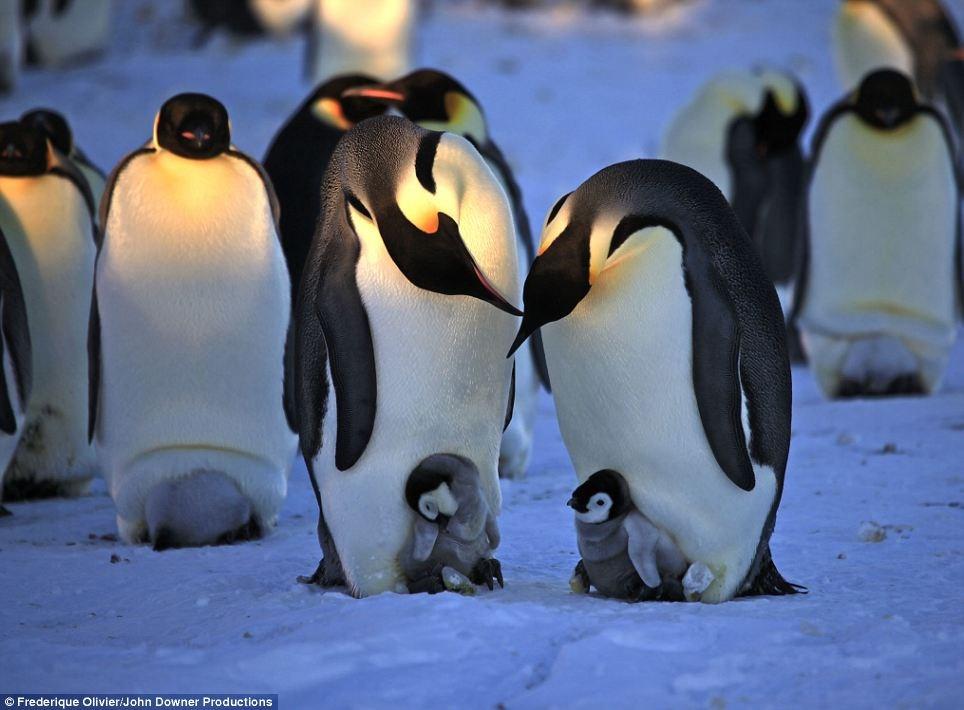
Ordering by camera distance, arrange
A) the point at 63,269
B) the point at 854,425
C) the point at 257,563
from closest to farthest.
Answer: the point at 257,563 → the point at 63,269 → the point at 854,425

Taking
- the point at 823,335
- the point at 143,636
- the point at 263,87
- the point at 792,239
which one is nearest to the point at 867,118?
the point at 823,335

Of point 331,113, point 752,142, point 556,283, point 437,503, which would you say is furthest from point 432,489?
point 752,142

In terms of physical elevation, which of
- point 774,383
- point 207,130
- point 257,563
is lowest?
point 257,563

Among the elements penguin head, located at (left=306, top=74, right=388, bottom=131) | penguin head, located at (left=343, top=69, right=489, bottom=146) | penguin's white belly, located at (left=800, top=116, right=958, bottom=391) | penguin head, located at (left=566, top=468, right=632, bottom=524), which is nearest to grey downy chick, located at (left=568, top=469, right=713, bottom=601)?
penguin head, located at (left=566, top=468, right=632, bottom=524)

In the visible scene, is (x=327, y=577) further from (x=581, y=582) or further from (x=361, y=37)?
(x=361, y=37)

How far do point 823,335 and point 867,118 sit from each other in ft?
3.17

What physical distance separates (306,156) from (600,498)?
3.02m

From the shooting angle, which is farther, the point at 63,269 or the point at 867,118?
the point at 867,118

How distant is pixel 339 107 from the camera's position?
6.20 meters

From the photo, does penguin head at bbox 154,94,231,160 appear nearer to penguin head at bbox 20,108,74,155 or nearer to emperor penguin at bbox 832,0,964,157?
penguin head at bbox 20,108,74,155

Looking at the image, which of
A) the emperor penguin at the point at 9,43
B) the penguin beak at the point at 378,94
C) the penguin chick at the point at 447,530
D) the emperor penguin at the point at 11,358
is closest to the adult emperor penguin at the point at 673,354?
the penguin chick at the point at 447,530

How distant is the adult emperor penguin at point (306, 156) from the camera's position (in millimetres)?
5879

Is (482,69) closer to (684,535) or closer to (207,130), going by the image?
(207,130)

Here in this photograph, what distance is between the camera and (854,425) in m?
6.04
